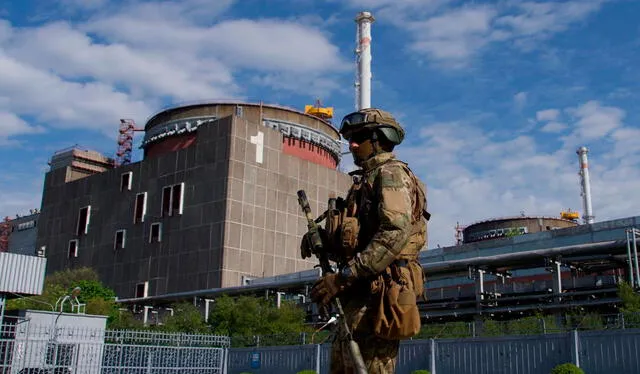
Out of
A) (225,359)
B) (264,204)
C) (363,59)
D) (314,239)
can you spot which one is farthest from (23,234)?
(314,239)

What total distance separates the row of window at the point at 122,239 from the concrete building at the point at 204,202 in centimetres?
12

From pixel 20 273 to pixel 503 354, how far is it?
18.9 metres

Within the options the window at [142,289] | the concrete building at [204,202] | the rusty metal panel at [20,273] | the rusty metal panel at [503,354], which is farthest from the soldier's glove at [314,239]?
the window at [142,289]

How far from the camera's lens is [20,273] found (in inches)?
1065

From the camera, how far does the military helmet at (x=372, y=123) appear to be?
6.36 metres

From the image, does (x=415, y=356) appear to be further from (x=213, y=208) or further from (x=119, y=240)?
(x=119, y=240)

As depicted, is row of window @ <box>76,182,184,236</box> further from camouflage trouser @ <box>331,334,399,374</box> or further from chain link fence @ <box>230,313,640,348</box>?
camouflage trouser @ <box>331,334,399,374</box>

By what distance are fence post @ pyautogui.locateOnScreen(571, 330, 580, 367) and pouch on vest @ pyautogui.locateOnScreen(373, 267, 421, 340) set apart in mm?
16822

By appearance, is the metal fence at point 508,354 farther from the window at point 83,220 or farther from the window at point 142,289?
the window at point 83,220

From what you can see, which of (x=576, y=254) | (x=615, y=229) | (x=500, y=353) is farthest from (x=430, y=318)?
(x=500, y=353)

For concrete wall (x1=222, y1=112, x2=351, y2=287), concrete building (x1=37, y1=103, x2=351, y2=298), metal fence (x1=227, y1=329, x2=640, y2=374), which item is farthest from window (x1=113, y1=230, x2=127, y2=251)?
metal fence (x1=227, y1=329, x2=640, y2=374)

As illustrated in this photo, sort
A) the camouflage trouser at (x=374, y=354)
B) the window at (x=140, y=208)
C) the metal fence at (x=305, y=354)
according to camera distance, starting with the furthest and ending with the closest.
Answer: the window at (x=140, y=208) < the metal fence at (x=305, y=354) < the camouflage trouser at (x=374, y=354)

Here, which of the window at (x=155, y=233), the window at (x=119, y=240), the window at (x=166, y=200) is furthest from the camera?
the window at (x=119, y=240)

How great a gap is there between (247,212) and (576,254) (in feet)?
110
